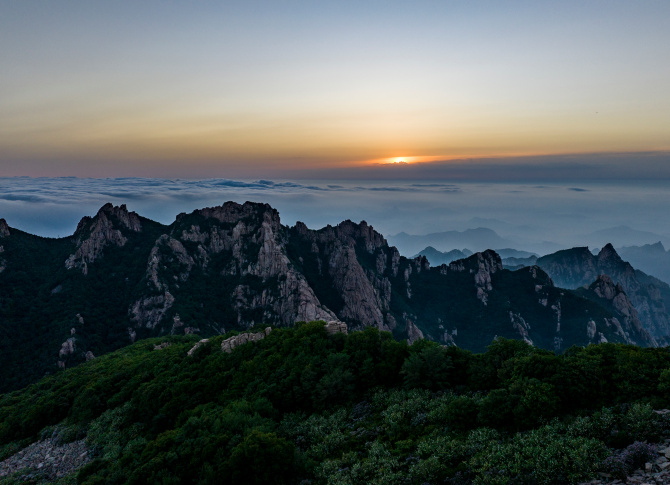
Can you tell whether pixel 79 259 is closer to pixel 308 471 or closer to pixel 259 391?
pixel 259 391

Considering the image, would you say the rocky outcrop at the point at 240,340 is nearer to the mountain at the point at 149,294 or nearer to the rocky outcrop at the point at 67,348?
the mountain at the point at 149,294

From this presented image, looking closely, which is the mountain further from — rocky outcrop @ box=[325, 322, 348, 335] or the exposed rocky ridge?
rocky outcrop @ box=[325, 322, 348, 335]

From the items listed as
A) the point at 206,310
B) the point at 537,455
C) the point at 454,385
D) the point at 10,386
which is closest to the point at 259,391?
the point at 454,385

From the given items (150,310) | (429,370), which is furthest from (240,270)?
(429,370)

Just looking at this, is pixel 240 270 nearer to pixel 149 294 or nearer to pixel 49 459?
pixel 149 294

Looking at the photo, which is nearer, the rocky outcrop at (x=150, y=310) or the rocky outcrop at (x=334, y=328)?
the rocky outcrop at (x=334, y=328)

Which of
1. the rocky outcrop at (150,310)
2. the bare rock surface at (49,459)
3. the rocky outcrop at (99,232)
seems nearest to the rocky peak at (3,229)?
the rocky outcrop at (99,232)
